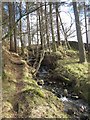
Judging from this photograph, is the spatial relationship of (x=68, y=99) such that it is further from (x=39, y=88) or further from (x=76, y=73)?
(x=76, y=73)

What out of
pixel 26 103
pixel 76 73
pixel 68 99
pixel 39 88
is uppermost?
pixel 76 73

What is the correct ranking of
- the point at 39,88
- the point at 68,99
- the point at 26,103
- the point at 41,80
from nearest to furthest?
the point at 26,103 < the point at 39,88 < the point at 68,99 < the point at 41,80

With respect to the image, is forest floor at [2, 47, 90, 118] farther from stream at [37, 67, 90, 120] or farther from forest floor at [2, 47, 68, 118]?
stream at [37, 67, 90, 120]

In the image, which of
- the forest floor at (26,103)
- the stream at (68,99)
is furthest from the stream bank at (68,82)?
the forest floor at (26,103)

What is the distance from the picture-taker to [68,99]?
10.7 meters

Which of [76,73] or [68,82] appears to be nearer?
[68,82]

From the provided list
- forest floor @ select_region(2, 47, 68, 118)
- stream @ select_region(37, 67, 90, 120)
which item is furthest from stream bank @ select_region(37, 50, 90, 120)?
forest floor @ select_region(2, 47, 68, 118)

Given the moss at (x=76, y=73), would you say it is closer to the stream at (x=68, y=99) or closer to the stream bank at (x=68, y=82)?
the stream bank at (x=68, y=82)

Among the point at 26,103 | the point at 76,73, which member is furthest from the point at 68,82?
the point at 26,103

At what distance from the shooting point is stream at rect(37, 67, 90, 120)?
9.05 meters

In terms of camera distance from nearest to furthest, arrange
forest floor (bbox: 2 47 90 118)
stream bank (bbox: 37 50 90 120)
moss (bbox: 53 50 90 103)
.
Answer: forest floor (bbox: 2 47 90 118)
stream bank (bbox: 37 50 90 120)
moss (bbox: 53 50 90 103)

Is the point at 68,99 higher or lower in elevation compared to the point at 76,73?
lower

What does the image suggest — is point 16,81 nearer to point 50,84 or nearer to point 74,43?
point 50,84

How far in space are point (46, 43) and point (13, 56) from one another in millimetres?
4354
